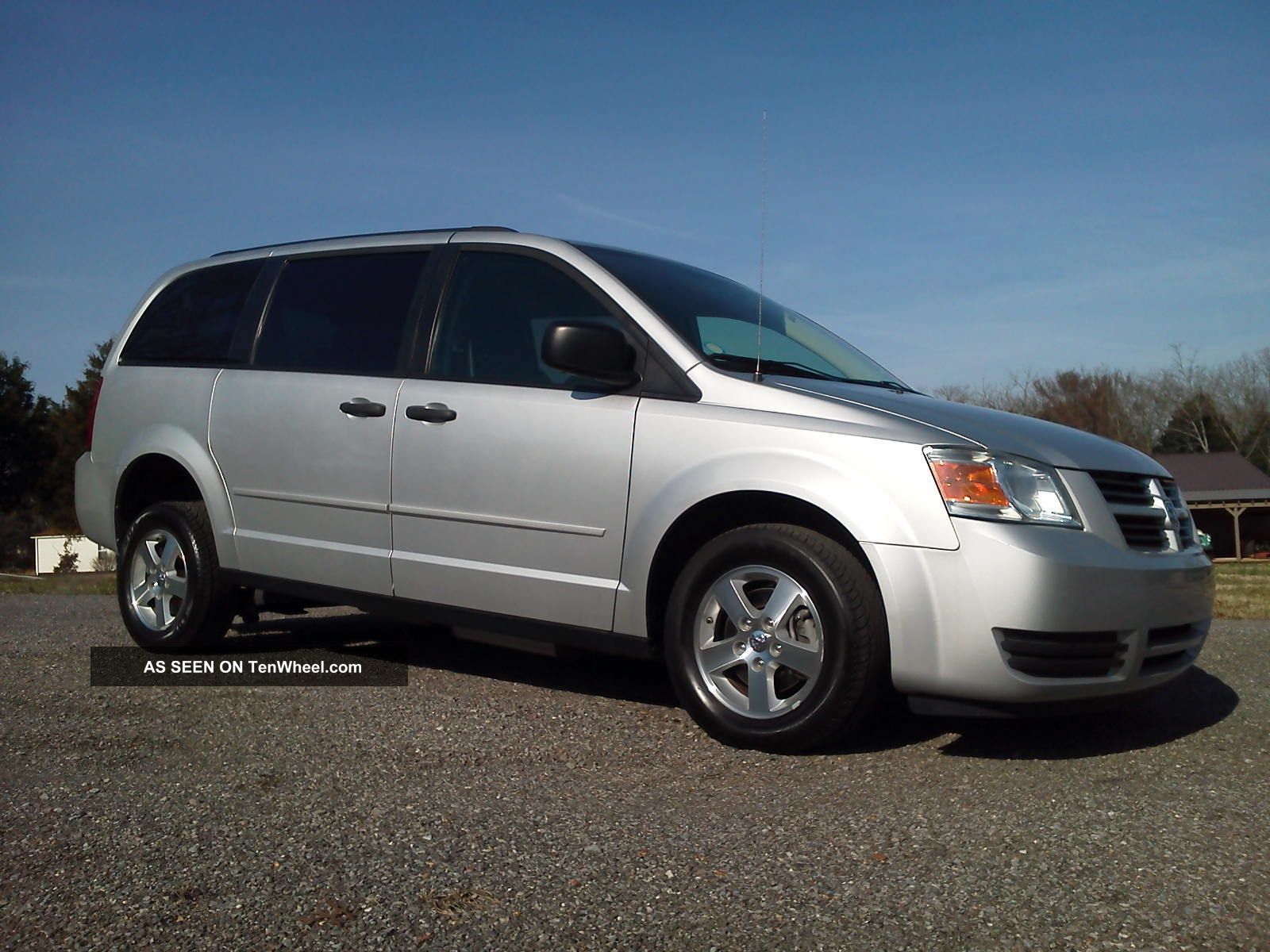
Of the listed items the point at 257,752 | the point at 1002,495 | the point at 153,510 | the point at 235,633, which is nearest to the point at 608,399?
the point at 1002,495

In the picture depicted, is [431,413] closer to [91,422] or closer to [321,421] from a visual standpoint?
[321,421]

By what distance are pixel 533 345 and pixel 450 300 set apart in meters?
0.55

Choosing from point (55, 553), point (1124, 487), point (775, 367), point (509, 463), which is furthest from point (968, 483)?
point (55, 553)

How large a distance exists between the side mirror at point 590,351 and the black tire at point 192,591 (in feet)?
7.74

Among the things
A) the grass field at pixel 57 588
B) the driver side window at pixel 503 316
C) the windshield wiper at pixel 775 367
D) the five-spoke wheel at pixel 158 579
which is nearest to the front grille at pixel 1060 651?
the windshield wiper at pixel 775 367

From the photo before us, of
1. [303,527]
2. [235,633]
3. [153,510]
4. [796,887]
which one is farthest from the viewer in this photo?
[235,633]

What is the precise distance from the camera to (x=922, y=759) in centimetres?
397

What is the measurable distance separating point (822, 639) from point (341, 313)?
288cm

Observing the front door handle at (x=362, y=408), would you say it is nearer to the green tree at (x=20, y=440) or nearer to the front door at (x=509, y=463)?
the front door at (x=509, y=463)

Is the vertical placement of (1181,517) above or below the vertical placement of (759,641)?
above

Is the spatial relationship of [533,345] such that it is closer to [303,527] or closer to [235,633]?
[303,527]

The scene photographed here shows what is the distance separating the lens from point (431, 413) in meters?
4.89

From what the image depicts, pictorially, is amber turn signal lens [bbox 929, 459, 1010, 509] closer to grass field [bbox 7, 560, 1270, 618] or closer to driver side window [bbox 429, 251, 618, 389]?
driver side window [bbox 429, 251, 618, 389]

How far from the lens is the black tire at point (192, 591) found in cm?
573
